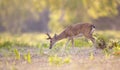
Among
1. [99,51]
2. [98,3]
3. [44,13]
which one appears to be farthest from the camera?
[44,13]

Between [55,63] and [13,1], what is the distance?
2071 centimetres

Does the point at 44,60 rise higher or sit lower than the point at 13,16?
lower

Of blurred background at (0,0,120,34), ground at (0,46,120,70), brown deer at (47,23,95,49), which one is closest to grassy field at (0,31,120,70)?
ground at (0,46,120,70)

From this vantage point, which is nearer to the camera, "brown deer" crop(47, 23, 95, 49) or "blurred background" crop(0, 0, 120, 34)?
"brown deer" crop(47, 23, 95, 49)

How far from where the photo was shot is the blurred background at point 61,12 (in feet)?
90.2

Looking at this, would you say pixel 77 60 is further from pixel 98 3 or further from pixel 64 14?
pixel 64 14

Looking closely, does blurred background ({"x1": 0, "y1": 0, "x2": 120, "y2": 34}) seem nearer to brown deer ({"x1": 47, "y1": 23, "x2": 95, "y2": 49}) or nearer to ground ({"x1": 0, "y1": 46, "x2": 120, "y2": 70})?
brown deer ({"x1": 47, "y1": 23, "x2": 95, "y2": 49})

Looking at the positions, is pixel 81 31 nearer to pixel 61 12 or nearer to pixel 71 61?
pixel 71 61

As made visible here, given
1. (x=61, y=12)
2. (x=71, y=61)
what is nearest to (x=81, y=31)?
(x=71, y=61)

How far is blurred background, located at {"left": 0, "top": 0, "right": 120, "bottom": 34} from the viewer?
2748cm

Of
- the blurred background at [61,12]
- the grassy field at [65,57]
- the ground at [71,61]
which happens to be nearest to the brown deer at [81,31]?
the grassy field at [65,57]

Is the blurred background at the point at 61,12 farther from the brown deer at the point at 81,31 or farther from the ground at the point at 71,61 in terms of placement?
the ground at the point at 71,61

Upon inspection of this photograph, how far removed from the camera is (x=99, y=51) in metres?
14.2

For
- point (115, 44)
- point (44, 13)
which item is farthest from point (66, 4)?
point (115, 44)
